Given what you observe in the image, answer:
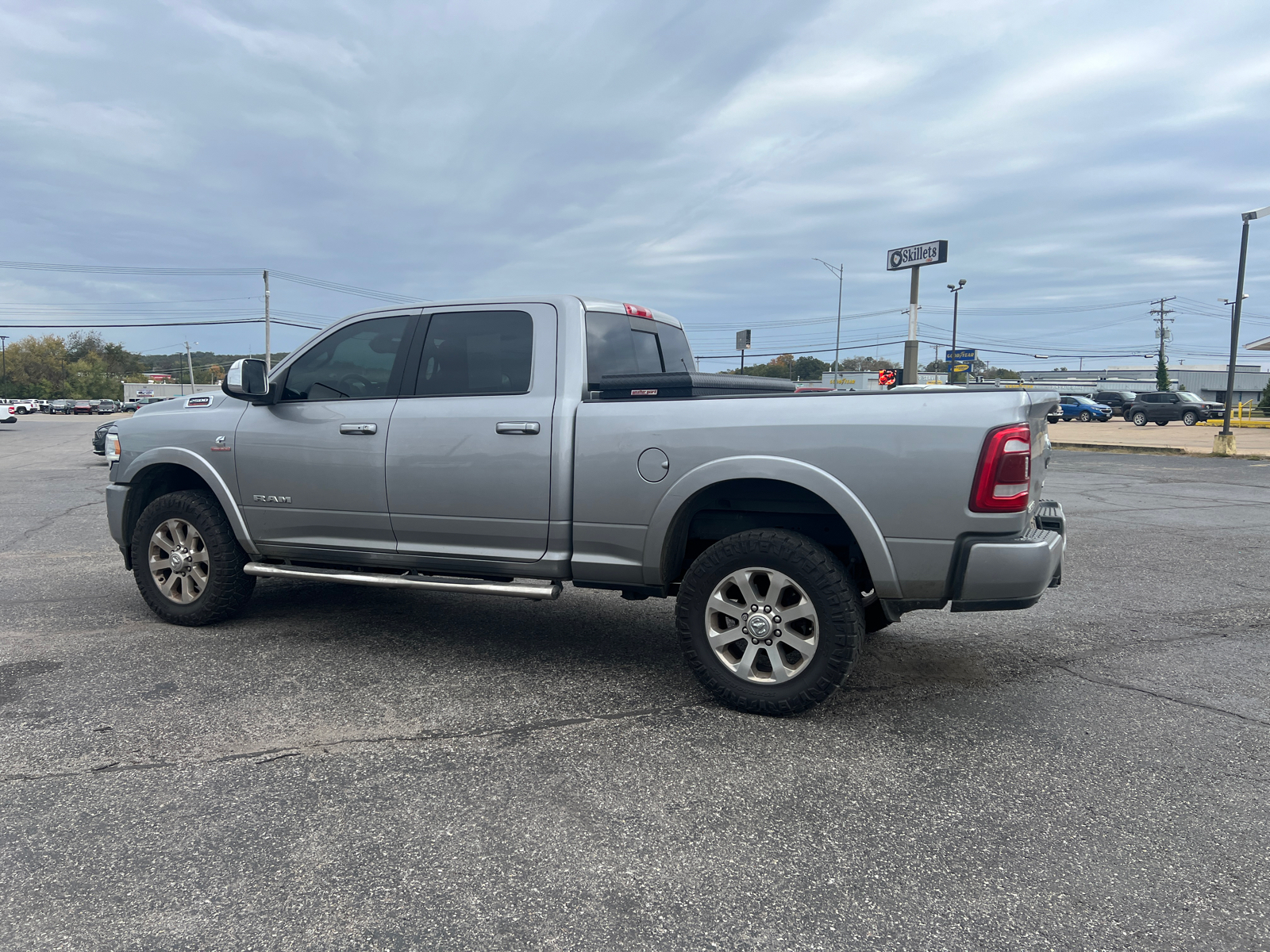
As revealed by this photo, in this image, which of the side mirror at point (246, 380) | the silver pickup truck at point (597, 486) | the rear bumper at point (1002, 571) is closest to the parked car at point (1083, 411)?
the silver pickup truck at point (597, 486)

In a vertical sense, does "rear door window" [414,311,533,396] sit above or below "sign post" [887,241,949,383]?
below

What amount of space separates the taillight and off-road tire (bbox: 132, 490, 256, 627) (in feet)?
13.9

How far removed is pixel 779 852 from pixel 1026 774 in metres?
1.20

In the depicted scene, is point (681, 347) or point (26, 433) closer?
point (681, 347)

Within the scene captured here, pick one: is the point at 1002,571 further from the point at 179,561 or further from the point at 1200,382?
the point at 1200,382

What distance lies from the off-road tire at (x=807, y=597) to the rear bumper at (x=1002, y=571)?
0.47 m

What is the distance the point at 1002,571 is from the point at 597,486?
188 cm

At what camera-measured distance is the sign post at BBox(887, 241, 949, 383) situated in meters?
20.4

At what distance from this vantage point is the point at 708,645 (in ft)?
13.1

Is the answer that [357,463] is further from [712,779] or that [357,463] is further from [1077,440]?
[1077,440]

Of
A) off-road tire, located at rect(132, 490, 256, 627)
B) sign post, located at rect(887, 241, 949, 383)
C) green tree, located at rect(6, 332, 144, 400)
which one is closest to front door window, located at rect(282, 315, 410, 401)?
off-road tire, located at rect(132, 490, 256, 627)

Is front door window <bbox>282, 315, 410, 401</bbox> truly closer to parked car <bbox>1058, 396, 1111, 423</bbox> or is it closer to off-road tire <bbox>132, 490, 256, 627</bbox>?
off-road tire <bbox>132, 490, 256, 627</bbox>

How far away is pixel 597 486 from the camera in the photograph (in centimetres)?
430

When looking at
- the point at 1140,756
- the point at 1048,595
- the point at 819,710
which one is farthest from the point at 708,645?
the point at 1048,595
